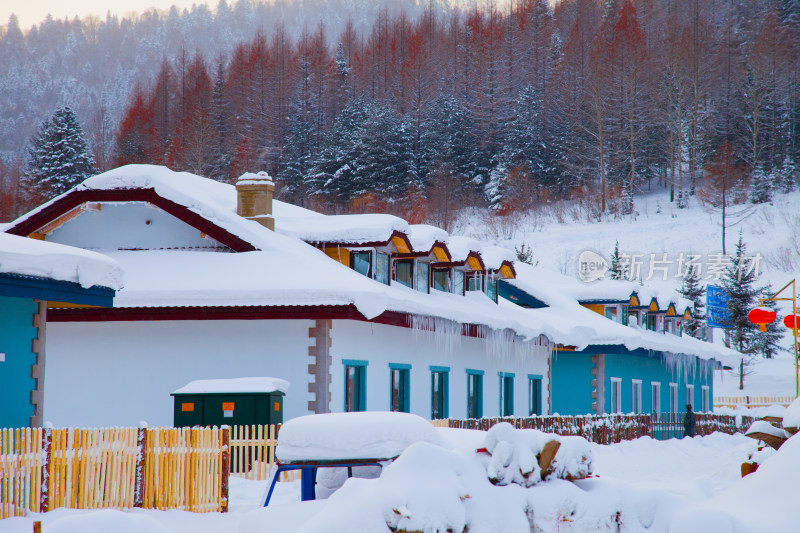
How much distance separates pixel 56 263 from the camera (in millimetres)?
12828

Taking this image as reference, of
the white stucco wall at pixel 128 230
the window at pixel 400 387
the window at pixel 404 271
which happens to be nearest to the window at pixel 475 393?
the window at pixel 404 271

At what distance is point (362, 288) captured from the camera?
18.5m

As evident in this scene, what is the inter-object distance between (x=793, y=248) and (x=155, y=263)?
51874mm

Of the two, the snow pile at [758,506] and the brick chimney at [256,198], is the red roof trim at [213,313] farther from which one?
the snow pile at [758,506]

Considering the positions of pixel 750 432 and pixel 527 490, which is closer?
pixel 527 490

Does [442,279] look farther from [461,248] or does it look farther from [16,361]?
[16,361]

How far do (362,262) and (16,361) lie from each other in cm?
938

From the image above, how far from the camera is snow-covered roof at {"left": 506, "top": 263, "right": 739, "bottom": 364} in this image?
2849 centimetres

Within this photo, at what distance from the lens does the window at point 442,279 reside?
25.3 meters

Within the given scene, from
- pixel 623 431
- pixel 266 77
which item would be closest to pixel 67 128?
pixel 266 77

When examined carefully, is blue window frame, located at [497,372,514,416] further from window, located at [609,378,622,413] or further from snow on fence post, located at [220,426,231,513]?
snow on fence post, located at [220,426,231,513]

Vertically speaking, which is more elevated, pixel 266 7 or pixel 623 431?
pixel 266 7

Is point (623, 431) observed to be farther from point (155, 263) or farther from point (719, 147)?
point (719, 147)

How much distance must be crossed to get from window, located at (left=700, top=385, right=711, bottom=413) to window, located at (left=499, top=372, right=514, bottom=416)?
1795 centimetres
